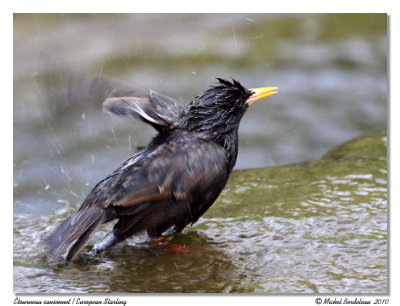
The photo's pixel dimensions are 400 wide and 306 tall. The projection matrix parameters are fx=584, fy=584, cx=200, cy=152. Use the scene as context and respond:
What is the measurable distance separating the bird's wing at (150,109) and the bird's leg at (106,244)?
955mm

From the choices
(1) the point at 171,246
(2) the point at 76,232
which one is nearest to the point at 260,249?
(1) the point at 171,246

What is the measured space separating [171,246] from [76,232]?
79 centimetres

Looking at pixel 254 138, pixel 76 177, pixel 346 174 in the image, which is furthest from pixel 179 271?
pixel 254 138

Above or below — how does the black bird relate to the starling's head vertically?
below

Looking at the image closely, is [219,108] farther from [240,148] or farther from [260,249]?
[240,148]

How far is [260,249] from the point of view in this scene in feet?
14.8

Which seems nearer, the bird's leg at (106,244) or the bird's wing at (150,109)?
the bird's leg at (106,244)

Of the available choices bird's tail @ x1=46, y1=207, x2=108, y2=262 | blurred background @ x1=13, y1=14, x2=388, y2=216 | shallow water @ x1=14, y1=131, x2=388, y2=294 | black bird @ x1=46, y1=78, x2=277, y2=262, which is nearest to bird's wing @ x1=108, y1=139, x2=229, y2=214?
black bird @ x1=46, y1=78, x2=277, y2=262

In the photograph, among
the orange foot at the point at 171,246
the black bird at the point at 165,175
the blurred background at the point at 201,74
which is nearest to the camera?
the black bird at the point at 165,175

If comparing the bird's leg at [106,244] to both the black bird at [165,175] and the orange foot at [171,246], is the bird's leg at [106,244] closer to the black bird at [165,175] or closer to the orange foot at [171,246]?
the black bird at [165,175]

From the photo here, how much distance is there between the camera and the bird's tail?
434 centimetres

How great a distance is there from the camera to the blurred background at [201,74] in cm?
774

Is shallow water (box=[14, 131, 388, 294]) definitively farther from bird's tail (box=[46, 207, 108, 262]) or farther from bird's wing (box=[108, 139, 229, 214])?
bird's wing (box=[108, 139, 229, 214])

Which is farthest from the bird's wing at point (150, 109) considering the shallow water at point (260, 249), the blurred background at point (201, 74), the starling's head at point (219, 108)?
the blurred background at point (201, 74)
